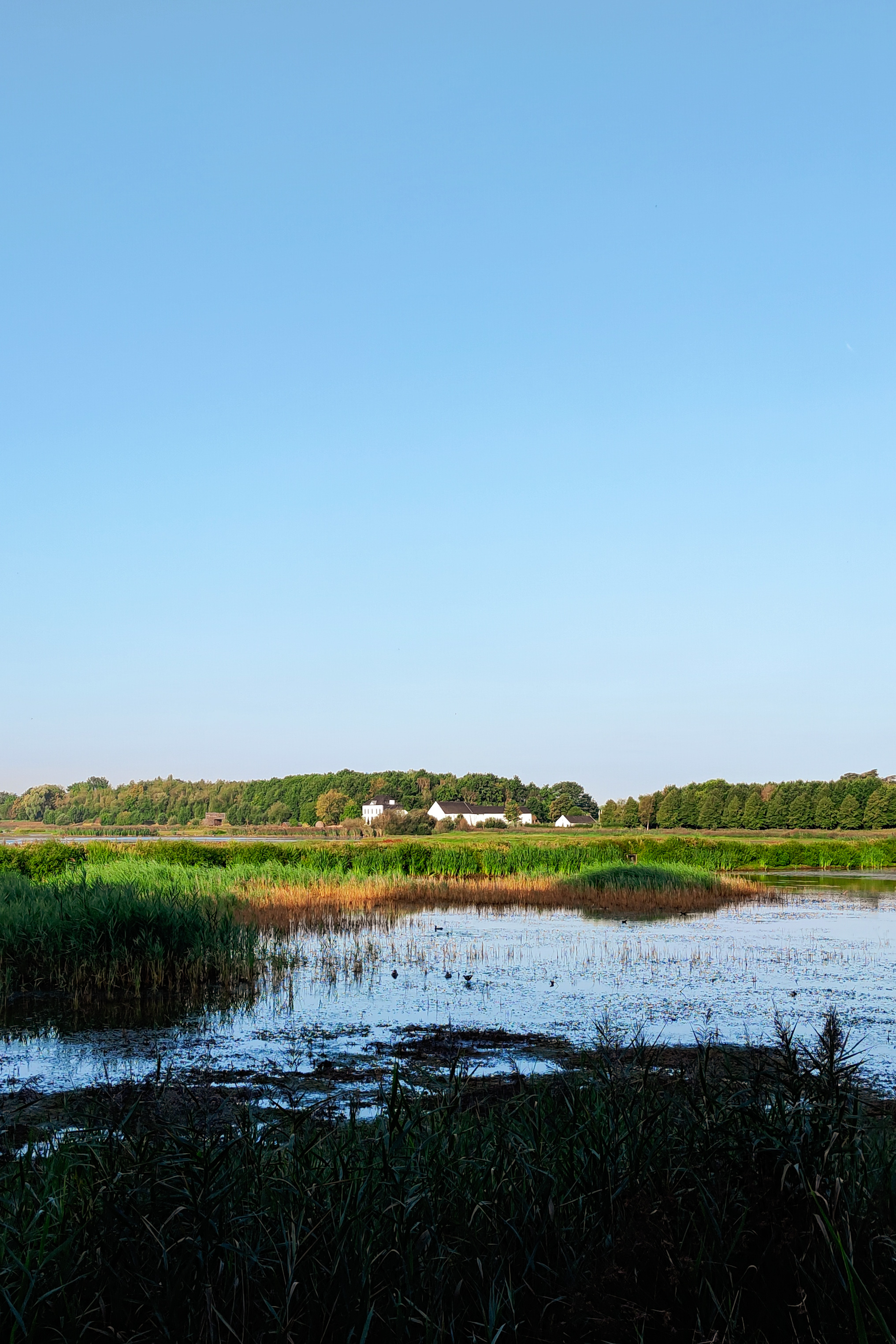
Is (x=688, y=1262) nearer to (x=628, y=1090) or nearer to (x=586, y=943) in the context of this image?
(x=628, y=1090)

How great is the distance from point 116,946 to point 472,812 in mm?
139909

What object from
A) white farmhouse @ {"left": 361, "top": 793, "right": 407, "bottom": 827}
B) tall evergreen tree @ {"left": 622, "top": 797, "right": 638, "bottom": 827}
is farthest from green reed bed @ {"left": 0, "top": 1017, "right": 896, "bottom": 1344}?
white farmhouse @ {"left": 361, "top": 793, "right": 407, "bottom": 827}

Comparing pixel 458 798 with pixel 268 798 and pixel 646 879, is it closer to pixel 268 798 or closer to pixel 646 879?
pixel 268 798

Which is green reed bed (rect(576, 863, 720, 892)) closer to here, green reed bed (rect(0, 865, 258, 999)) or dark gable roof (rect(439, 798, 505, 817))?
green reed bed (rect(0, 865, 258, 999))

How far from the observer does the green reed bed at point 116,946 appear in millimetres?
15688

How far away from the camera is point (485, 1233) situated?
4.32 meters

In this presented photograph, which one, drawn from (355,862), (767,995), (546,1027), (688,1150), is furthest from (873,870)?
→ (688,1150)

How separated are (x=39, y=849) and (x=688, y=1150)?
3162cm

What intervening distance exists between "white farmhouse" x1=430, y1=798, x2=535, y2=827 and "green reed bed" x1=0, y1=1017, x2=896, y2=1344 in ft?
465

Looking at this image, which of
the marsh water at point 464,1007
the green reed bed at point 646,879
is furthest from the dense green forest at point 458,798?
the marsh water at point 464,1007

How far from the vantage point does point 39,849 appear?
106 ft

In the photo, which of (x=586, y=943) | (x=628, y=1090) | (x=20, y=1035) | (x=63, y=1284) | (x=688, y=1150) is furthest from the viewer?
(x=586, y=943)

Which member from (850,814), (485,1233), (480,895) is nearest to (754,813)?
(850,814)

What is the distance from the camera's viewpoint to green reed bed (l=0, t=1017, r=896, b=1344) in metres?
3.64
